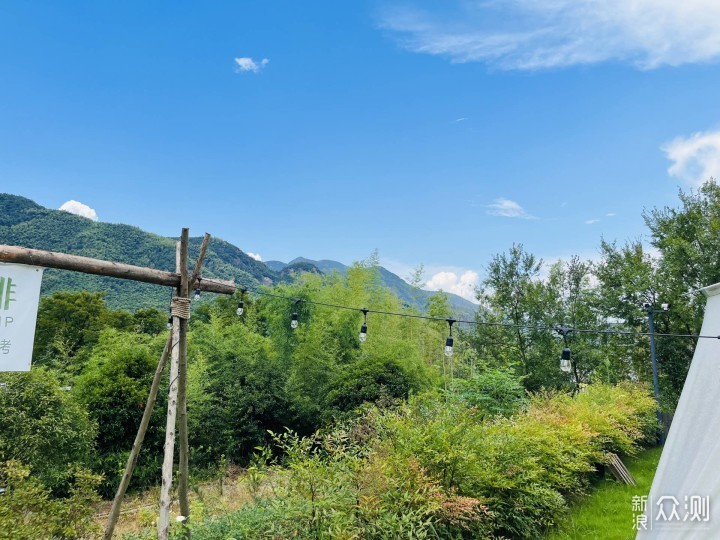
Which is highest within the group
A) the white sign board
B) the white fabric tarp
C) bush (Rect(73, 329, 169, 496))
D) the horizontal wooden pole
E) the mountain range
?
the mountain range

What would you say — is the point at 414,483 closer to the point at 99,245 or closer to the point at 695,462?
the point at 695,462

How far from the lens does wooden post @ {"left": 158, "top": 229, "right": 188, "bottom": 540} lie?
283 centimetres

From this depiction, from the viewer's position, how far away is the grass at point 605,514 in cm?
430

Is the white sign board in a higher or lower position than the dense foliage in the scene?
higher

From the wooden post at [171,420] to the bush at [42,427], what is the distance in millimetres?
4671

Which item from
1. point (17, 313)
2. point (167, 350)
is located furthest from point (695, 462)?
point (17, 313)

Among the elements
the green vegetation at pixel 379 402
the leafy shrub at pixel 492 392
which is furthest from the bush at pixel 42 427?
the leafy shrub at pixel 492 392

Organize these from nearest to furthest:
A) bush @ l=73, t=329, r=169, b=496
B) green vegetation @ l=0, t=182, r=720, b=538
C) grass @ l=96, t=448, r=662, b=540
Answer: green vegetation @ l=0, t=182, r=720, b=538
grass @ l=96, t=448, r=662, b=540
bush @ l=73, t=329, r=169, b=496

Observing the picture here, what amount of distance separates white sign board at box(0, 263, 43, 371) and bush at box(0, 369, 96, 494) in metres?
4.90

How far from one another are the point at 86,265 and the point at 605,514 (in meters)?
5.67

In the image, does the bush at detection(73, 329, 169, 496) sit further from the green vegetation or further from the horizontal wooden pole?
the horizontal wooden pole

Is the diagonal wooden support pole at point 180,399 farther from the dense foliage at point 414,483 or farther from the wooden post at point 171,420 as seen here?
the dense foliage at point 414,483

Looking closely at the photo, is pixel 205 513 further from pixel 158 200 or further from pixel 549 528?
pixel 158 200

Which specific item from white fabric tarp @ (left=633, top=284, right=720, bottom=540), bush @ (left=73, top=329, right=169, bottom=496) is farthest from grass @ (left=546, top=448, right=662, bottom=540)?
bush @ (left=73, top=329, right=169, bottom=496)
